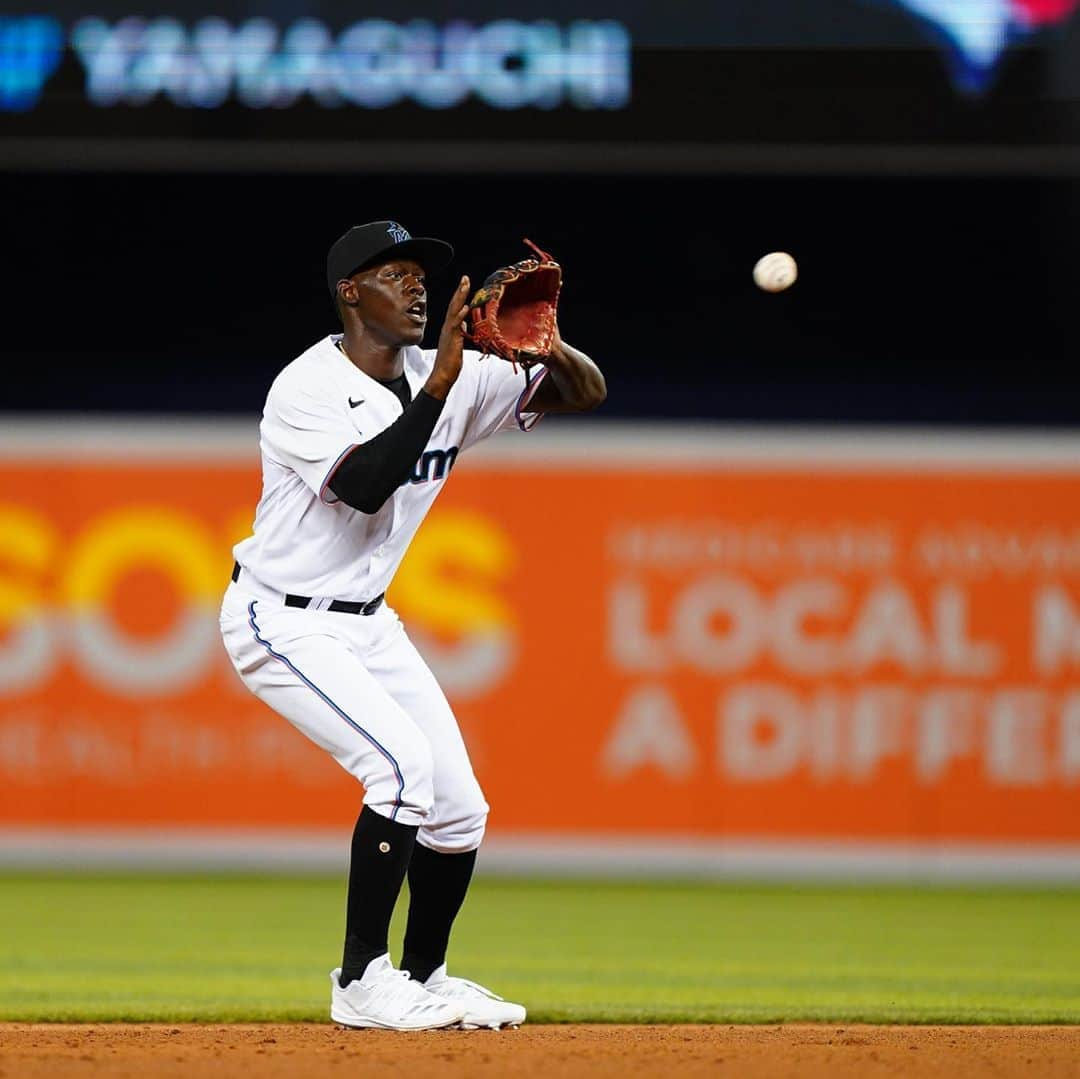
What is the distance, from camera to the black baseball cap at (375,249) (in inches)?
163

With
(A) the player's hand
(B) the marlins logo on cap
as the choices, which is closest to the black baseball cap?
(A) the player's hand

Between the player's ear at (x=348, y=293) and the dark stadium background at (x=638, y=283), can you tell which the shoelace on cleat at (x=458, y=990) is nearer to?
the player's ear at (x=348, y=293)

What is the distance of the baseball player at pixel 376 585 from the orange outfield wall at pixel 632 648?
355 cm

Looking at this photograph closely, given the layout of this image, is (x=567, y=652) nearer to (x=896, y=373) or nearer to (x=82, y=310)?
(x=896, y=373)

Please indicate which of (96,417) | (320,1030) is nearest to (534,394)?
(320,1030)

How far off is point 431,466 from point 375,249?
489 mm

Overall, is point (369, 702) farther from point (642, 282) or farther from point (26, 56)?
point (642, 282)

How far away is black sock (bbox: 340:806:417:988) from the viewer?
3.98m

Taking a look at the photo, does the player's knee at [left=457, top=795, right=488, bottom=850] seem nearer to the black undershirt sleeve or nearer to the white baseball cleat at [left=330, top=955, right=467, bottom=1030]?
the white baseball cleat at [left=330, top=955, right=467, bottom=1030]

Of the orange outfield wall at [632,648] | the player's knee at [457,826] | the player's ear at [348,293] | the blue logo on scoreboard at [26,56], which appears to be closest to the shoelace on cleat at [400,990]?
the player's knee at [457,826]

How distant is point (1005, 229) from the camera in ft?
30.3

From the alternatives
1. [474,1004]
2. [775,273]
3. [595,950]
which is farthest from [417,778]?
[595,950]

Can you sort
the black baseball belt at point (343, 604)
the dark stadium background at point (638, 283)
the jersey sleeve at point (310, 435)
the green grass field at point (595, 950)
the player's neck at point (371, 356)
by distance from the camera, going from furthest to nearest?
the dark stadium background at point (638, 283)
the green grass field at point (595, 950)
the player's neck at point (371, 356)
the black baseball belt at point (343, 604)
the jersey sleeve at point (310, 435)

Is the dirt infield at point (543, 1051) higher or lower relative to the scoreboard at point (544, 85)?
lower
